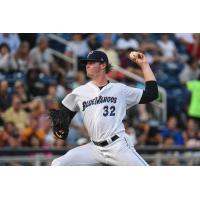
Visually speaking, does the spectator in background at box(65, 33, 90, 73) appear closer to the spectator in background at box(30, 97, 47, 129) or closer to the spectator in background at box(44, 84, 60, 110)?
the spectator in background at box(44, 84, 60, 110)

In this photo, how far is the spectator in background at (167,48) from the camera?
1491 cm

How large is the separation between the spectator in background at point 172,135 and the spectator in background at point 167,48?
4.87ft

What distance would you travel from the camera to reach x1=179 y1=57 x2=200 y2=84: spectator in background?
1484cm

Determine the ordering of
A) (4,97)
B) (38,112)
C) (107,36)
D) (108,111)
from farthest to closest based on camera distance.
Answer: (107,36), (4,97), (38,112), (108,111)

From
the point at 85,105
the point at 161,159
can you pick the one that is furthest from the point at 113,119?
the point at 161,159

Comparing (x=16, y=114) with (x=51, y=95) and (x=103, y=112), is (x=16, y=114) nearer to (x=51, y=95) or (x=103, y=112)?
(x=51, y=95)

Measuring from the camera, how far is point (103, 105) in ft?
26.4

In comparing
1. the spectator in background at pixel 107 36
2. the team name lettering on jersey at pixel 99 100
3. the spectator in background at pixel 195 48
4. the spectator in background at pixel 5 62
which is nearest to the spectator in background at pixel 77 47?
the spectator in background at pixel 107 36

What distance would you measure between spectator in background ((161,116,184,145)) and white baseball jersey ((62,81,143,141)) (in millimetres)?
5530

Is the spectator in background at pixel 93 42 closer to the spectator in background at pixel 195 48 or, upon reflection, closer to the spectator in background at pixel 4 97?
the spectator in background at pixel 195 48

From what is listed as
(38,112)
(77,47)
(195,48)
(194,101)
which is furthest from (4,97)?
(195,48)

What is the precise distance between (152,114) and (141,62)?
20.7 ft

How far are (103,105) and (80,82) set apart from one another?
596 cm

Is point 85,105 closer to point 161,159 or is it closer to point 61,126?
point 61,126
